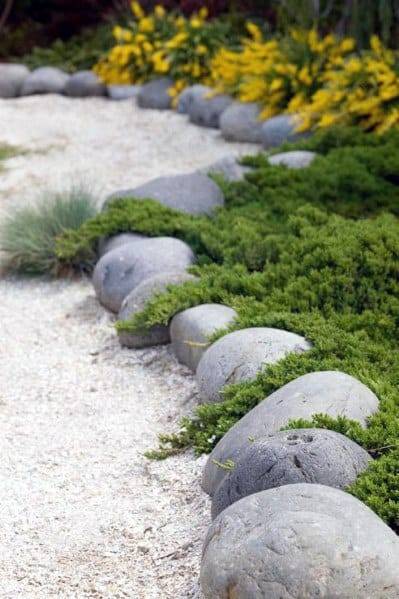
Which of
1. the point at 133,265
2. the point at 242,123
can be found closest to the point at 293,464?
the point at 133,265

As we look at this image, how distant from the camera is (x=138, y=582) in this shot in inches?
136

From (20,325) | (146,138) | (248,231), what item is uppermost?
(248,231)

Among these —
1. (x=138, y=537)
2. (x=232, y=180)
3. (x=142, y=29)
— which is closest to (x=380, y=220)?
(x=232, y=180)

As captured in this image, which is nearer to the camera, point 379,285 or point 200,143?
point 379,285

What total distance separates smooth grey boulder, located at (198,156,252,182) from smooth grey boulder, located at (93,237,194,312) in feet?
4.82

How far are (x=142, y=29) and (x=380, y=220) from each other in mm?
7776

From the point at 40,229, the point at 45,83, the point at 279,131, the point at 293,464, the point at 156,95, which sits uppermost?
the point at 293,464

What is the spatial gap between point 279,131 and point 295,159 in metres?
1.96

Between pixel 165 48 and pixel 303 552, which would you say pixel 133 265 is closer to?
pixel 303 552

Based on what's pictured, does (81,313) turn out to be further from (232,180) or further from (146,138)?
(146,138)

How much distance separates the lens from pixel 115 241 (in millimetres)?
6559

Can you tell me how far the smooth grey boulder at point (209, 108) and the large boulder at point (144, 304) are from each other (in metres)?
5.46

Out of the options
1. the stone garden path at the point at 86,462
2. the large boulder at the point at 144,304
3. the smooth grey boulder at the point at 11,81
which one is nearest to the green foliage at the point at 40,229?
the stone garden path at the point at 86,462

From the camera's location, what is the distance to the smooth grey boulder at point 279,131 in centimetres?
937
